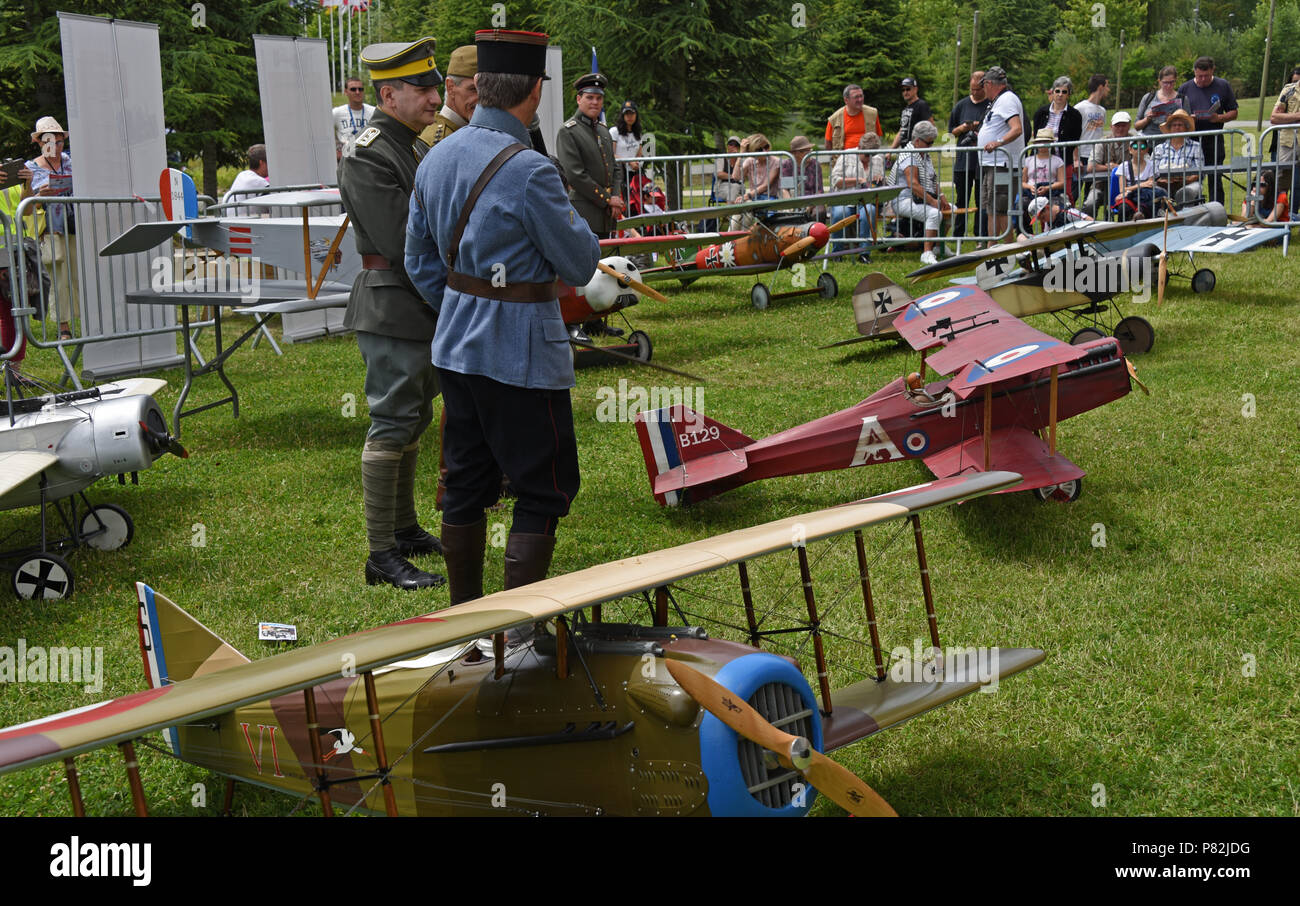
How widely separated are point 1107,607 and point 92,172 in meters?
9.81

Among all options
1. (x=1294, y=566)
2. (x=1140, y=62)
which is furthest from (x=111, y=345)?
(x=1140, y=62)

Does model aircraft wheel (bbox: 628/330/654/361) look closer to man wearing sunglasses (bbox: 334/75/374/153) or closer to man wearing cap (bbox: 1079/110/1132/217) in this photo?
man wearing sunglasses (bbox: 334/75/374/153)

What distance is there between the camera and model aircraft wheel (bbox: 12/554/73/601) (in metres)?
5.99

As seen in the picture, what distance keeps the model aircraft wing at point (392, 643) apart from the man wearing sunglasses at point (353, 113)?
433 inches

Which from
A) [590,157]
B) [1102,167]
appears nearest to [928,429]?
[590,157]

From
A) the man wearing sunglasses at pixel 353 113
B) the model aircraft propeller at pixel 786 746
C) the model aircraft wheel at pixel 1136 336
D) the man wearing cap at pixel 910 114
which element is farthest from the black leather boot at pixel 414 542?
the man wearing cap at pixel 910 114

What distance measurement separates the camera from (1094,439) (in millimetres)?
8164

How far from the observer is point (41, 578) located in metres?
6.02

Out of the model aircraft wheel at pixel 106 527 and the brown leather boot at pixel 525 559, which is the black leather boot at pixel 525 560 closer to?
the brown leather boot at pixel 525 559

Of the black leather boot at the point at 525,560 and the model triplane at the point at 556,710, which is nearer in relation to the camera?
the model triplane at the point at 556,710

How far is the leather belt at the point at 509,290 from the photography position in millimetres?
4375

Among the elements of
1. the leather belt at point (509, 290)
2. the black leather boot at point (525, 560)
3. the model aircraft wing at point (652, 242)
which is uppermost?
the model aircraft wing at point (652, 242)

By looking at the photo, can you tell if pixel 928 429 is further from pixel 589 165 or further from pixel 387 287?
pixel 589 165

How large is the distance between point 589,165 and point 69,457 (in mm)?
6159
